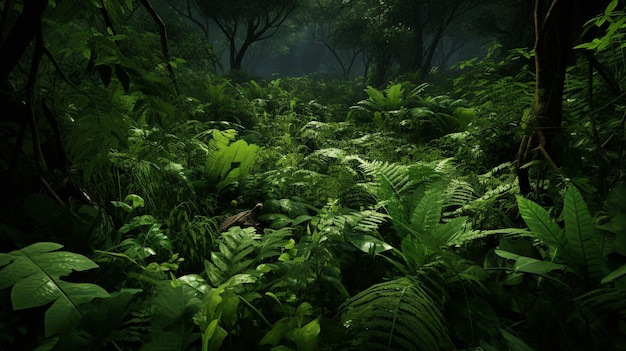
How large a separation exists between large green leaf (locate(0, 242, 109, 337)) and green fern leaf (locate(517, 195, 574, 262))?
187cm

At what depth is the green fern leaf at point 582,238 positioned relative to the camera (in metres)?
1.46

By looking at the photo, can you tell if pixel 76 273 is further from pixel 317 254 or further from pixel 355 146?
pixel 355 146

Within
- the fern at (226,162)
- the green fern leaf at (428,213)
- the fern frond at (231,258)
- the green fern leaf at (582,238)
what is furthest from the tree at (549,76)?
the fern at (226,162)

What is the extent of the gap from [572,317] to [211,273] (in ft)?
5.12

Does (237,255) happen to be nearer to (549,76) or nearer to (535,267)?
(535,267)

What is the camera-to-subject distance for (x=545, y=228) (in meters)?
1.60

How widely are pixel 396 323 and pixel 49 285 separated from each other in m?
1.20

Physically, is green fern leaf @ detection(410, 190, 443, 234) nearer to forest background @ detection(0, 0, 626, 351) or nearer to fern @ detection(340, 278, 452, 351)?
forest background @ detection(0, 0, 626, 351)

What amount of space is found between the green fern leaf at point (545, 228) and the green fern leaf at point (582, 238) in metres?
0.03

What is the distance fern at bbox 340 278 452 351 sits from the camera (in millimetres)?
1090

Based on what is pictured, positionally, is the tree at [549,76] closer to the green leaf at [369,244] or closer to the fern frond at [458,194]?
the fern frond at [458,194]

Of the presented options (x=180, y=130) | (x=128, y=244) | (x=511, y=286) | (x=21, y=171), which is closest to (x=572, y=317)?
(x=511, y=286)

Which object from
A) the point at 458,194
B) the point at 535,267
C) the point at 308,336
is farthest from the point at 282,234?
the point at 458,194

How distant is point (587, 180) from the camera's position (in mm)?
1755
